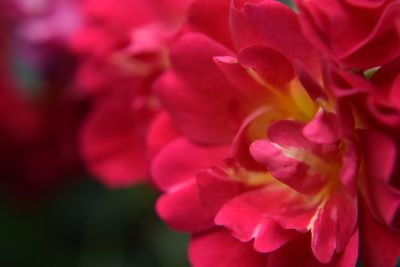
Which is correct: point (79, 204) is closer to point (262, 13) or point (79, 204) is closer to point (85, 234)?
point (85, 234)

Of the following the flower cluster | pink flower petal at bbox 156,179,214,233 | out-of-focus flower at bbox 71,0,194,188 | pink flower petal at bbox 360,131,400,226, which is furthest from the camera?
the flower cluster

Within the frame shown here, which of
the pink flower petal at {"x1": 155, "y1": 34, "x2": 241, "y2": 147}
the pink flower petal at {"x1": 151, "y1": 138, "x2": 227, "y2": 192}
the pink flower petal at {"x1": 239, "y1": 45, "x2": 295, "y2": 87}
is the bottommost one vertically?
the pink flower petal at {"x1": 151, "y1": 138, "x2": 227, "y2": 192}

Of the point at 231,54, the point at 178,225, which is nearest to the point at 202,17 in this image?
the point at 231,54

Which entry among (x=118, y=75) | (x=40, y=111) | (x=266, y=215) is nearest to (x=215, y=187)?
(x=266, y=215)

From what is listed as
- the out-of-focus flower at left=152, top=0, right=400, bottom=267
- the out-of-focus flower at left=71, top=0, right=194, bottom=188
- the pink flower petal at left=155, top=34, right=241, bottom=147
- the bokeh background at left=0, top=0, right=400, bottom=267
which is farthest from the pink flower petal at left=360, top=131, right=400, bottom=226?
the bokeh background at left=0, top=0, right=400, bottom=267

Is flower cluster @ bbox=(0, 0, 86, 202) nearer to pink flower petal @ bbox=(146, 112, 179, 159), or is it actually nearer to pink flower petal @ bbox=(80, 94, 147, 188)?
pink flower petal @ bbox=(80, 94, 147, 188)

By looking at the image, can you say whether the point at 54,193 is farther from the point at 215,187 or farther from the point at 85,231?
the point at 215,187

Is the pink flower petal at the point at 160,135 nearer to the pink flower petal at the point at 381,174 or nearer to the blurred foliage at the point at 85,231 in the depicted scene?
the pink flower petal at the point at 381,174
